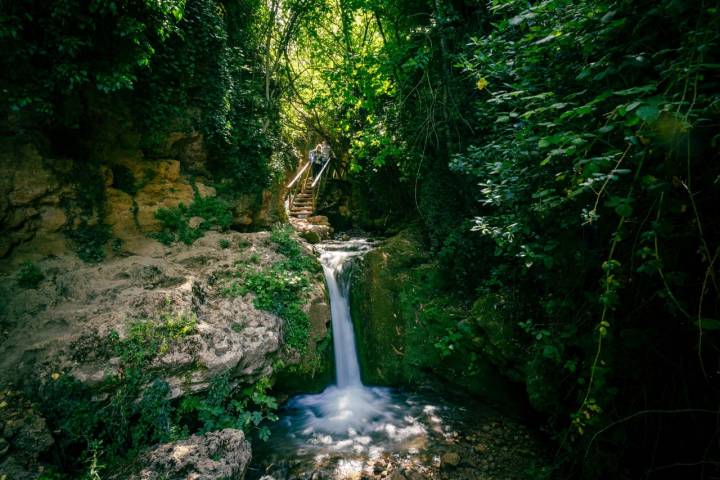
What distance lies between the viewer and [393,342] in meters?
5.88

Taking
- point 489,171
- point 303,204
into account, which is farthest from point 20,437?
point 303,204

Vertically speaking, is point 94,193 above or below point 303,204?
below

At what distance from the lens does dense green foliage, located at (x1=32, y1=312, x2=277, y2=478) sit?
306 cm

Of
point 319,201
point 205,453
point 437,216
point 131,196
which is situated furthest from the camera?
point 319,201

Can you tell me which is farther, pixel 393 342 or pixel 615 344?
pixel 393 342

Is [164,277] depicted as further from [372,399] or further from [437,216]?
[437,216]

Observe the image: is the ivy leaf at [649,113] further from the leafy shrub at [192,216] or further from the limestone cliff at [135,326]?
the leafy shrub at [192,216]

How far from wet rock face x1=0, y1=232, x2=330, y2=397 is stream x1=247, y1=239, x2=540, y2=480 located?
1108 millimetres

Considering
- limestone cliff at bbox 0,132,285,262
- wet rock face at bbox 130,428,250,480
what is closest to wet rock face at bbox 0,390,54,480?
wet rock face at bbox 130,428,250,480

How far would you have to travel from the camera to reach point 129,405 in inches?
132

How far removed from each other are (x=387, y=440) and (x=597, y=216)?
13.6 feet

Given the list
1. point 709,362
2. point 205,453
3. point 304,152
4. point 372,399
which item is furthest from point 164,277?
point 304,152

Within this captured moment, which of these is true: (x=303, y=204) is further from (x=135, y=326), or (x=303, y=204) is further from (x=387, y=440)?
(x=387, y=440)

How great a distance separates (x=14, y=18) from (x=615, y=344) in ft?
21.7
